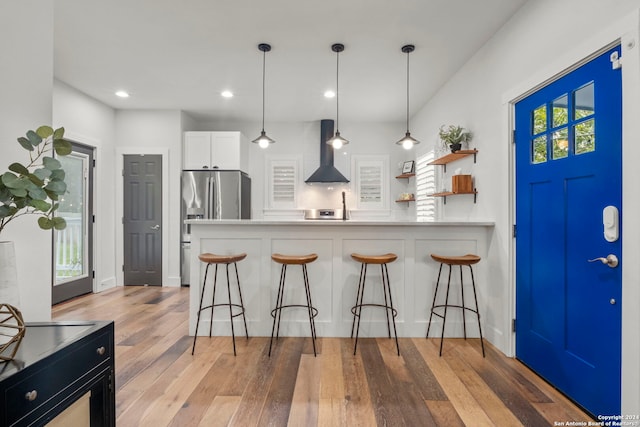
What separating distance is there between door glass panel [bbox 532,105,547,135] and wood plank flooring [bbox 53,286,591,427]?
181 centimetres

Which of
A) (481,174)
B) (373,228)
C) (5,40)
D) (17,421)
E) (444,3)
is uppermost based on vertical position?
(444,3)

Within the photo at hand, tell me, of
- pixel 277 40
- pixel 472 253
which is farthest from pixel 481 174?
pixel 277 40

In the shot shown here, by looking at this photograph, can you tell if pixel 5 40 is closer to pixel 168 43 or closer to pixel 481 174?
pixel 168 43

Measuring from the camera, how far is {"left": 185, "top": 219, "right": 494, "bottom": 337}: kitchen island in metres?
3.08

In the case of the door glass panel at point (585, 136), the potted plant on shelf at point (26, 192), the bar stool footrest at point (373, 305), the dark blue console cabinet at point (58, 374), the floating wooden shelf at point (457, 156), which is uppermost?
the floating wooden shelf at point (457, 156)

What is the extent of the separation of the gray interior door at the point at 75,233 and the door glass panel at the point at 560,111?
5280 mm

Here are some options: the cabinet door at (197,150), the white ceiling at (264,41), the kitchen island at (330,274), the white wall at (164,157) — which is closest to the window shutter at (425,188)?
the white ceiling at (264,41)

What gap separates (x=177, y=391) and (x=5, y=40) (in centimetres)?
212

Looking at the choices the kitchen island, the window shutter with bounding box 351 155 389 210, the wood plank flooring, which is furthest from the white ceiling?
the wood plank flooring

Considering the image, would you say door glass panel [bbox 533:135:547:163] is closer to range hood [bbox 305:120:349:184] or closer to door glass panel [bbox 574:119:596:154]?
door glass panel [bbox 574:119:596:154]

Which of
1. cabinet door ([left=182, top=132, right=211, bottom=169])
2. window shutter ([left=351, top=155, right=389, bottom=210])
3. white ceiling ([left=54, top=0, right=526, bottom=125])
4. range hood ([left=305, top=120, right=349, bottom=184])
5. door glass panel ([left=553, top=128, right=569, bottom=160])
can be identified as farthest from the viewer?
window shutter ([left=351, top=155, right=389, bottom=210])

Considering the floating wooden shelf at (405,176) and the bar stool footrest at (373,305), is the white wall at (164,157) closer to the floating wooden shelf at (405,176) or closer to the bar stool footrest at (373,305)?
the bar stool footrest at (373,305)

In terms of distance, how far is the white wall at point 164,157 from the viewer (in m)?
5.11

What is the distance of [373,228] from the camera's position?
122 inches
